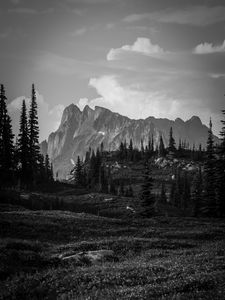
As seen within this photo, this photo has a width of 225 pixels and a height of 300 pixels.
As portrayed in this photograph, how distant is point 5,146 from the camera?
69.1 metres

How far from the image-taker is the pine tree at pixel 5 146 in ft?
224

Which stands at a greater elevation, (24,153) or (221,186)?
(24,153)

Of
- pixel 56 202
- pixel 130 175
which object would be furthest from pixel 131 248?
pixel 130 175

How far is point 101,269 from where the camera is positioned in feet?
56.4

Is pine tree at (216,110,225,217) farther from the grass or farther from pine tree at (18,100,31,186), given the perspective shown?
pine tree at (18,100,31,186)

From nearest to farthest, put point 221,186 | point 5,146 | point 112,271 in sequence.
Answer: point 112,271, point 221,186, point 5,146

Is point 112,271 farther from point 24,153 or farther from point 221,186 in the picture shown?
point 24,153

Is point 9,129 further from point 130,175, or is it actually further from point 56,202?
point 130,175

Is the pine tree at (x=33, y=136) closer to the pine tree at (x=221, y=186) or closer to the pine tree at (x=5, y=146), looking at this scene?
the pine tree at (x=5, y=146)

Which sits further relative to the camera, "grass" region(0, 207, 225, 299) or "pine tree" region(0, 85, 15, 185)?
"pine tree" region(0, 85, 15, 185)

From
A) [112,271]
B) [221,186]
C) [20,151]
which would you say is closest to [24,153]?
[20,151]

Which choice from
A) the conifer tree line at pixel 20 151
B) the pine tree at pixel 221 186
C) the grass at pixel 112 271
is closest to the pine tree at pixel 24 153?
the conifer tree line at pixel 20 151

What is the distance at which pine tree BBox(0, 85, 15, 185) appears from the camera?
6812 cm

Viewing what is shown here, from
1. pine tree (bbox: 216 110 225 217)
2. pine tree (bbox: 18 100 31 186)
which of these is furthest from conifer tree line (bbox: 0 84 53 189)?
pine tree (bbox: 216 110 225 217)
